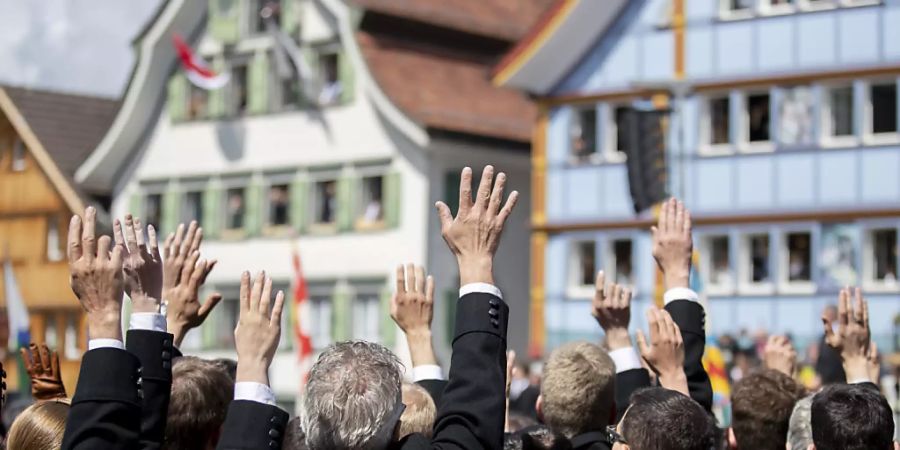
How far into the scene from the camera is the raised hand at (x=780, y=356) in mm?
8641

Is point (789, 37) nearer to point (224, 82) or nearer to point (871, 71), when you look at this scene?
point (871, 71)

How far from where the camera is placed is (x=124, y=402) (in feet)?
16.8

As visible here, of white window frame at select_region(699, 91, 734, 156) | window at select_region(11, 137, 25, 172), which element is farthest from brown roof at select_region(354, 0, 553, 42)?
window at select_region(11, 137, 25, 172)

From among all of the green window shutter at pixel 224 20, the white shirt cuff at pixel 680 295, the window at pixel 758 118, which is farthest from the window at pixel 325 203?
the white shirt cuff at pixel 680 295

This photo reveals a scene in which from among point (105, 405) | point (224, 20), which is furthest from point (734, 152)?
point (105, 405)

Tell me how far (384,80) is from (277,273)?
5.44 m

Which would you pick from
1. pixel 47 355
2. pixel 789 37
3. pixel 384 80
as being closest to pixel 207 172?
pixel 384 80

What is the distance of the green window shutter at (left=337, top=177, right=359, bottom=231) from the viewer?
39.2 m

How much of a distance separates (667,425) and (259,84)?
36.1m

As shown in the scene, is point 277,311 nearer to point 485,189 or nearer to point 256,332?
point 256,332

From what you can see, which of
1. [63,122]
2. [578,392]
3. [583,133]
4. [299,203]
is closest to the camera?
[578,392]

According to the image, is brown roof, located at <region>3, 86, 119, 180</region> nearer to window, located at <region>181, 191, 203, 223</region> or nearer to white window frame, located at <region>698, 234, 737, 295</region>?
window, located at <region>181, 191, 203, 223</region>

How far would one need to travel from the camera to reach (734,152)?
1313 inches

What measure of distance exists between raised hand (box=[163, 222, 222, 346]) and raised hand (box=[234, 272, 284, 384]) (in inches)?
58.4
